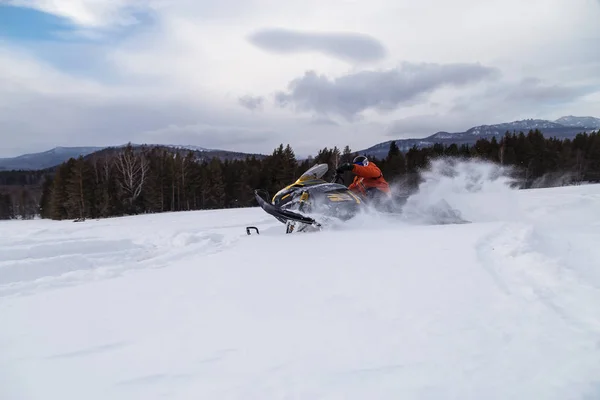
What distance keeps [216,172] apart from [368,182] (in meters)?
34.2

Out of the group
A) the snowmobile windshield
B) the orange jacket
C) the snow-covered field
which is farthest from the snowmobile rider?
the snow-covered field

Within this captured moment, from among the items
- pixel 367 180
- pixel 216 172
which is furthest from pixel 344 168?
pixel 216 172

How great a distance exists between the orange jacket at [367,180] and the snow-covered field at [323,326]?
370 cm

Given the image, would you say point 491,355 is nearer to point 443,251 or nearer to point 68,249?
point 443,251

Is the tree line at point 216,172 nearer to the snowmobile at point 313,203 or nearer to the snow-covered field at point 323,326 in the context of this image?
the snowmobile at point 313,203

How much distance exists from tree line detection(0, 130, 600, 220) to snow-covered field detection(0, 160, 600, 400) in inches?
1234

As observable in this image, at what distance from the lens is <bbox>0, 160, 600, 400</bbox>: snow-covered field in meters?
1.76

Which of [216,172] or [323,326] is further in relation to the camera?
[216,172]

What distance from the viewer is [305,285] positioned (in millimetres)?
3279

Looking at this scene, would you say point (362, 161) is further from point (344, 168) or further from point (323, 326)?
point (323, 326)

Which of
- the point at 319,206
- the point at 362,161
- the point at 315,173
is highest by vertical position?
the point at 362,161

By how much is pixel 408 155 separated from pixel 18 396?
46.5 meters

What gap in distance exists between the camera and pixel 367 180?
8555mm

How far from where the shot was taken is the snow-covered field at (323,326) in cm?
176
